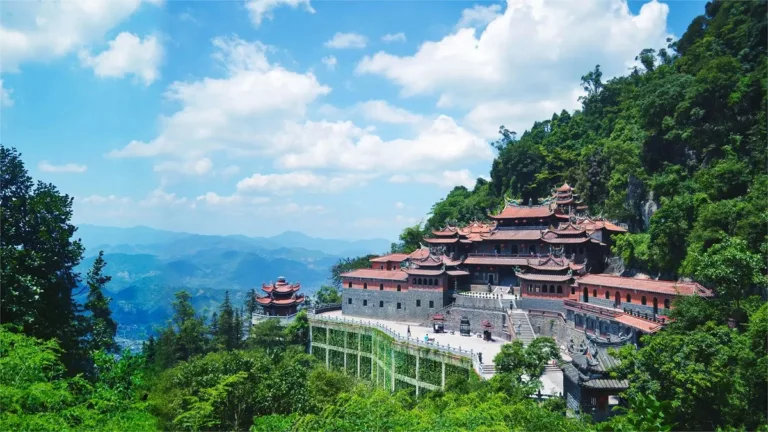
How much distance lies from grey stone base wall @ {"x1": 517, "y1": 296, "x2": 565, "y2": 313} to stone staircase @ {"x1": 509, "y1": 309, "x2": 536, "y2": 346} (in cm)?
67

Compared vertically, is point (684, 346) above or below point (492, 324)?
above

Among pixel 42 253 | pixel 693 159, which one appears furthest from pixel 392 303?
pixel 42 253

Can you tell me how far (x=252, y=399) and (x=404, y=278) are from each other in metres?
27.1

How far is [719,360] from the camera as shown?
15.4 metres

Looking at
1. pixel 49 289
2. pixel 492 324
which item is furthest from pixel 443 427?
pixel 492 324

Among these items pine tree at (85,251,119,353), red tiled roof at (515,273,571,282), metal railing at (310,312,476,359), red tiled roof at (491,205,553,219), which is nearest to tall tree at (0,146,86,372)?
pine tree at (85,251,119,353)

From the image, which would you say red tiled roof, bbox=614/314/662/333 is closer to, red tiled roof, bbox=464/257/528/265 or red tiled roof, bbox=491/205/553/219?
red tiled roof, bbox=464/257/528/265

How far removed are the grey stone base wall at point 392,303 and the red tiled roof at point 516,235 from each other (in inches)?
262

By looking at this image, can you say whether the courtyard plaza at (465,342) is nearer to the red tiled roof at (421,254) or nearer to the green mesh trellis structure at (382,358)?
the green mesh trellis structure at (382,358)

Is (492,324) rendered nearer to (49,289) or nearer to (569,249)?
(569,249)

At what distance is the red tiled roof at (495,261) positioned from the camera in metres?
39.0

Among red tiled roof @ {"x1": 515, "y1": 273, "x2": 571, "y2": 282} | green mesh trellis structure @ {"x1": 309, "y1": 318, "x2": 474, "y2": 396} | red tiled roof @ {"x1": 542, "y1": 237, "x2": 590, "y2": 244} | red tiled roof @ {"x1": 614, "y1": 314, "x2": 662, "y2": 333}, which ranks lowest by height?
green mesh trellis structure @ {"x1": 309, "y1": 318, "x2": 474, "y2": 396}

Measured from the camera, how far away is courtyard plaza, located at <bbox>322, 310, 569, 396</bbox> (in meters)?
23.8

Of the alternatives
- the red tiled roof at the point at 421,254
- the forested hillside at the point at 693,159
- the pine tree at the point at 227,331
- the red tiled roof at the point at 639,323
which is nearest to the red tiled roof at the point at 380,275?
the red tiled roof at the point at 421,254
